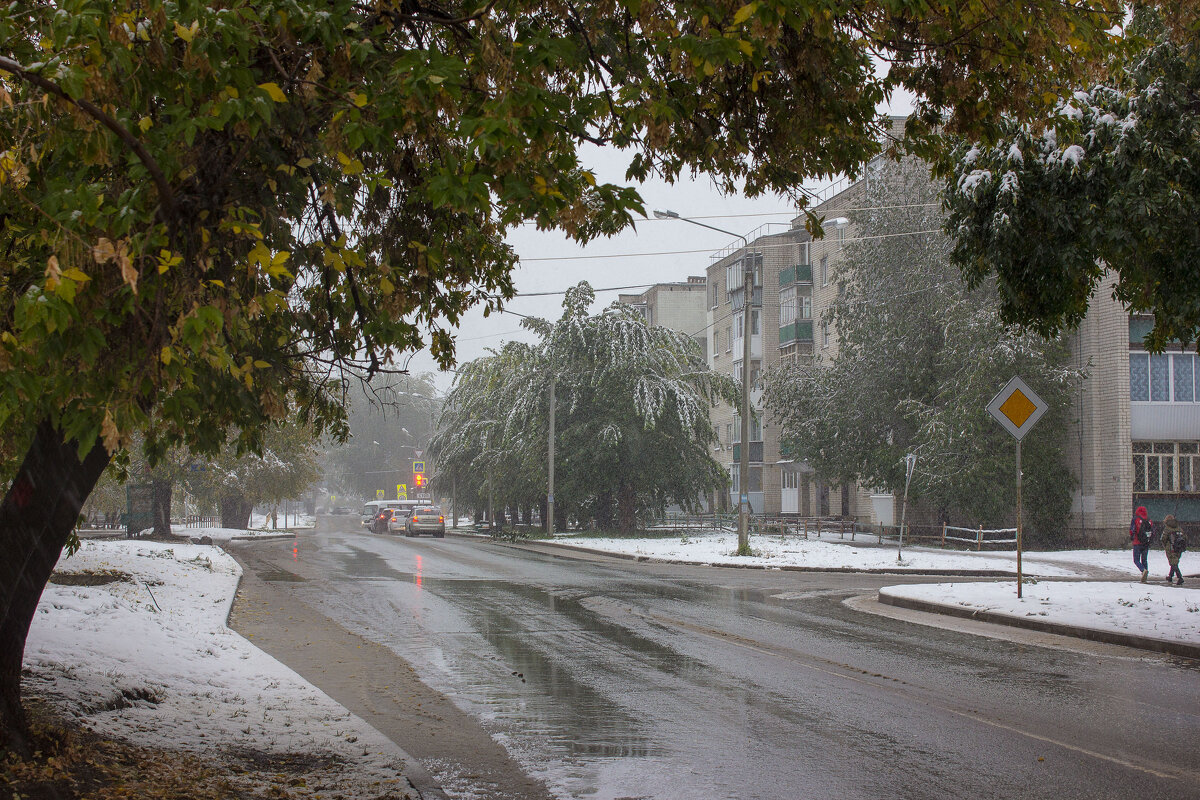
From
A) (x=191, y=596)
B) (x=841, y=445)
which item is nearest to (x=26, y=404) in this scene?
(x=191, y=596)

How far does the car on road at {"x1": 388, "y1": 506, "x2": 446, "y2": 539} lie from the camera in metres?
55.8

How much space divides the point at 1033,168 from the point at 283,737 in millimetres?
9376

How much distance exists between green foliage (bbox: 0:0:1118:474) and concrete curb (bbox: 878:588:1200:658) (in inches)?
292

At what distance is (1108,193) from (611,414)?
33268 millimetres

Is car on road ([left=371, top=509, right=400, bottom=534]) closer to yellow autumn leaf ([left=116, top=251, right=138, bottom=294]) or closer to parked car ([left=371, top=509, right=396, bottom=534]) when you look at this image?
parked car ([left=371, top=509, right=396, bottom=534])

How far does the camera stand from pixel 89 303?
14.0ft

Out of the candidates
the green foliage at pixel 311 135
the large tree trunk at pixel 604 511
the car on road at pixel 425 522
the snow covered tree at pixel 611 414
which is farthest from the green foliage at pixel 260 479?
the green foliage at pixel 311 135

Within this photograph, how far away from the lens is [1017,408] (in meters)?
15.9

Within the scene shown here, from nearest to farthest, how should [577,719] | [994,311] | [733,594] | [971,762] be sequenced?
[971,762] → [577,719] → [733,594] → [994,311]

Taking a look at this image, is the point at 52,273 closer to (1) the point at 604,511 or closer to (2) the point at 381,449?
(1) the point at 604,511

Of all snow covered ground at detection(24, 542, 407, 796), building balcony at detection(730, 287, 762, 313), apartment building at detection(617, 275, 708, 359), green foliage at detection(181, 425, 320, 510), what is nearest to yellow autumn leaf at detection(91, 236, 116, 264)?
snow covered ground at detection(24, 542, 407, 796)

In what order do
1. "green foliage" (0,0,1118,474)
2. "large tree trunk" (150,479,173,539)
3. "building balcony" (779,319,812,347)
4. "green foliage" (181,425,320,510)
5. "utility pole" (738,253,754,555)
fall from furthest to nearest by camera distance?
"building balcony" (779,319,812,347) → "green foliage" (181,425,320,510) → "large tree trunk" (150,479,173,539) → "utility pole" (738,253,754,555) → "green foliage" (0,0,1118,474)

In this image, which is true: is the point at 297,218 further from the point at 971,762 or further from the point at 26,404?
the point at 971,762

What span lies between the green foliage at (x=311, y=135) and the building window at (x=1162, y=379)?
30.1 meters
